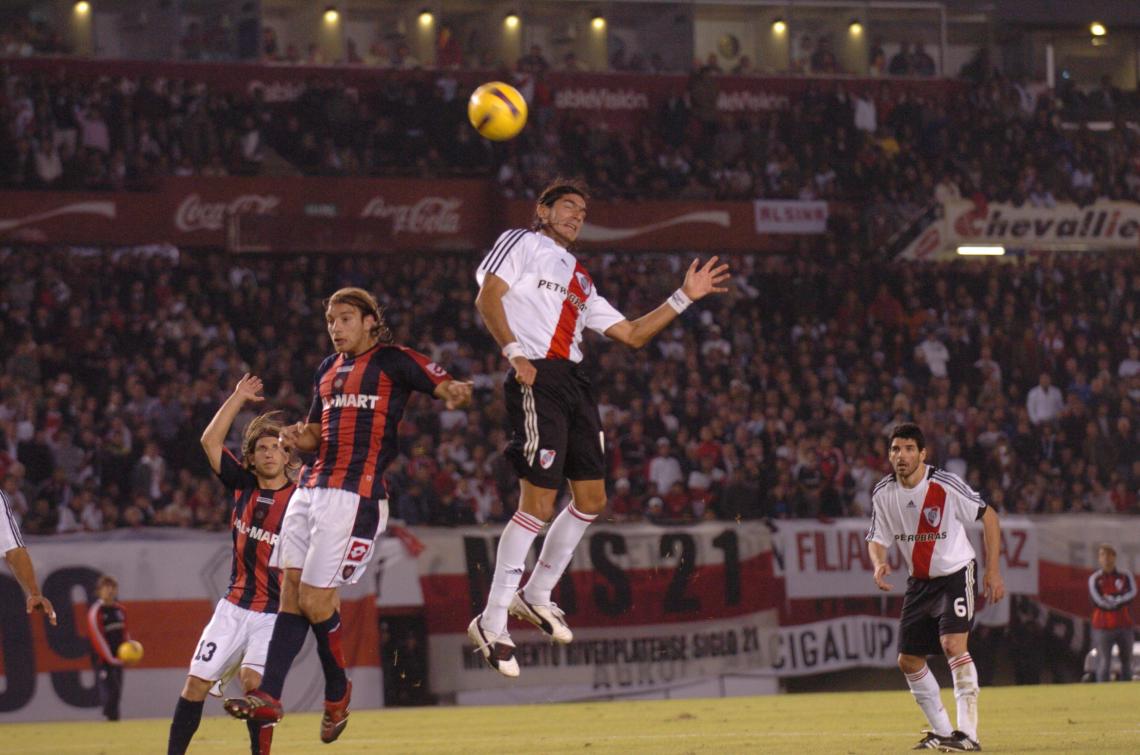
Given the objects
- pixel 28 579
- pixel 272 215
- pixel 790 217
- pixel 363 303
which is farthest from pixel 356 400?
pixel 790 217

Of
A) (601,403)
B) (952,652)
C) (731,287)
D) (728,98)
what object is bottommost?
(952,652)

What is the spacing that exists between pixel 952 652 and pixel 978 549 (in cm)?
818

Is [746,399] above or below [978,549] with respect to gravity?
above

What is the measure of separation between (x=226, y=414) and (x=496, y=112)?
2.55 metres

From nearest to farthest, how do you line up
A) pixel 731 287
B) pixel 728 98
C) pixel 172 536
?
pixel 172 536 → pixel 731 287 → pixel 728 98

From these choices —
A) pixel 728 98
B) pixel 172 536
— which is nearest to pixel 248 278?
pixel 172 536

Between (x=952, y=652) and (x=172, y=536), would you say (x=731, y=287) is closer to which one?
(x=172, y=536)

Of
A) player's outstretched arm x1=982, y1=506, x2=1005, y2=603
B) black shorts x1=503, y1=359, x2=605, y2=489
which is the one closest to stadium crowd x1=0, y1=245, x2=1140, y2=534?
player's outstretched arm x1=982, y1=506, x2=1005, y2=603

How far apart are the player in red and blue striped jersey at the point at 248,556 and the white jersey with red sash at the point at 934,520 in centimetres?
440

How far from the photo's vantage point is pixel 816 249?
32.1 m

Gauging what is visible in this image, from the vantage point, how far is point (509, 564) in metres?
10.1

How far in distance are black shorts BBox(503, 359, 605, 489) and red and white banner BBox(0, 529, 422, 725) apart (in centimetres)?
844

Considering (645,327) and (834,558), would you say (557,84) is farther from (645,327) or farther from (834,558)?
(645,327)

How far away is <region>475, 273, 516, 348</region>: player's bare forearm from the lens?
9.52m
